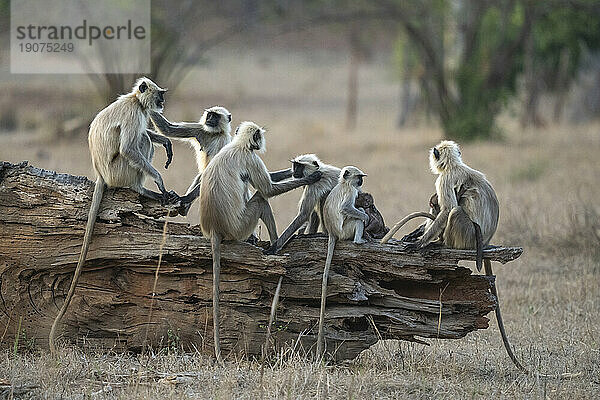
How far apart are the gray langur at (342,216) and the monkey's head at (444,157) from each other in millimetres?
634

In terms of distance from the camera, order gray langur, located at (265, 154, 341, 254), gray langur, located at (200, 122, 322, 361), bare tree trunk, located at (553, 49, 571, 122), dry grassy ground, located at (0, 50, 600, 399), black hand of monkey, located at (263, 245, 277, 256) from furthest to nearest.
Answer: bare tree trunk, located at (553, 49, 571, 122) < gray langur, located at (265, 154, 341, 254) < black hand of monkey, located at (263, 245, 277, 256) < gray langur, located at (200, 122, 322, 361) < dry grassy ground, located at (0, 50, 600, 399)

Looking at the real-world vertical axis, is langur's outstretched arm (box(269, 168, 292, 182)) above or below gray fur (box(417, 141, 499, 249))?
above

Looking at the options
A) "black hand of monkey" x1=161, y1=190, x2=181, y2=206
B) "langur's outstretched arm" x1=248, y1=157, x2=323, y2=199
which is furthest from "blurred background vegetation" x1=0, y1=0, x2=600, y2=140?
"black hand of monkey" x1=161, y1=190, x2=181, y2=206

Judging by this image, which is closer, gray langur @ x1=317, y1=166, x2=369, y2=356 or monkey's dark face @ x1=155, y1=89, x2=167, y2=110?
gray langur @ x1=317, y1=166, x2=369, y2=356

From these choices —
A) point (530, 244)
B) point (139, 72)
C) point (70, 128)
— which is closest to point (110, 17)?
point (139, 72)

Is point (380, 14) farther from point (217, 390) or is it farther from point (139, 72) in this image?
point (217, 390)

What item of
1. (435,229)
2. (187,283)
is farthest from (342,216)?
(187,283)

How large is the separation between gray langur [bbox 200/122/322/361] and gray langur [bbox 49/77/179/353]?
0.30 meters

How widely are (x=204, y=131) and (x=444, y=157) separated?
186 cm

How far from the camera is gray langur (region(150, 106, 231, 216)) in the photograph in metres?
6.29

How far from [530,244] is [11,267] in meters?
6.65

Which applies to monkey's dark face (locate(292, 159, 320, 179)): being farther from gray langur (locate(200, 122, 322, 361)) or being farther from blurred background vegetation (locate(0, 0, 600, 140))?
blurred background vegetation (locate(0, 0, 600, 140))

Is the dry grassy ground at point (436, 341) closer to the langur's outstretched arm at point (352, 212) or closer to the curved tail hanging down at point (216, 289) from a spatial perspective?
the curved tail hanging down at point (216, 289)

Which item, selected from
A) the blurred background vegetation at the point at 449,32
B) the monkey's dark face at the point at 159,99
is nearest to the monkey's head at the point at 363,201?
the monkey's dark face at the point at 159,99
